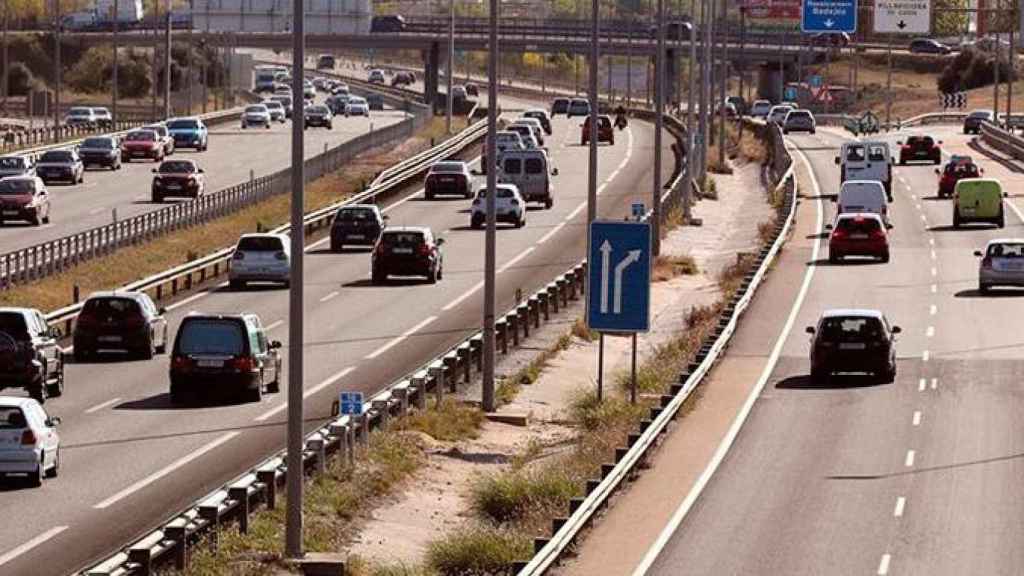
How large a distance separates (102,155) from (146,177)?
506cm

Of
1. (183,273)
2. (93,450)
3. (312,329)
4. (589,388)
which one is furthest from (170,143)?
(93,450)

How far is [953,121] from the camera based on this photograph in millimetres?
172000

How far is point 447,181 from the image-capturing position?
9650 cm

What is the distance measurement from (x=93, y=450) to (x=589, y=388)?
1333 centimetres

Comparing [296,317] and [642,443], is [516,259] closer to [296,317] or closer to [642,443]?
[642,443]

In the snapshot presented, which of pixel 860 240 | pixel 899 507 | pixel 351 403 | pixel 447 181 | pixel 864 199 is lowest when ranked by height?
pixel 447 181

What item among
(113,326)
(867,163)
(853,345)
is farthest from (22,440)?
(867,163)

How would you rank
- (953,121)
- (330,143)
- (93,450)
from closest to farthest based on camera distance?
1. (93,450)
2. (330,143)
3. (953,121)

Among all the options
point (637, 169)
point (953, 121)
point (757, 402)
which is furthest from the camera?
point (953, 121)

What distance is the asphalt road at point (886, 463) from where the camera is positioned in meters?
29.0

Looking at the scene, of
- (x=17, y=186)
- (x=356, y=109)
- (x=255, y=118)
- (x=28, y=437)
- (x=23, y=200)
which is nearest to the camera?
(x=28, y=437)

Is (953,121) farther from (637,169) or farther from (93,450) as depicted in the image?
(93,450)

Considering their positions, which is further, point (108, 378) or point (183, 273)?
point (183, 273)

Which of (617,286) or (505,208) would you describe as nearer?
(617,286)
